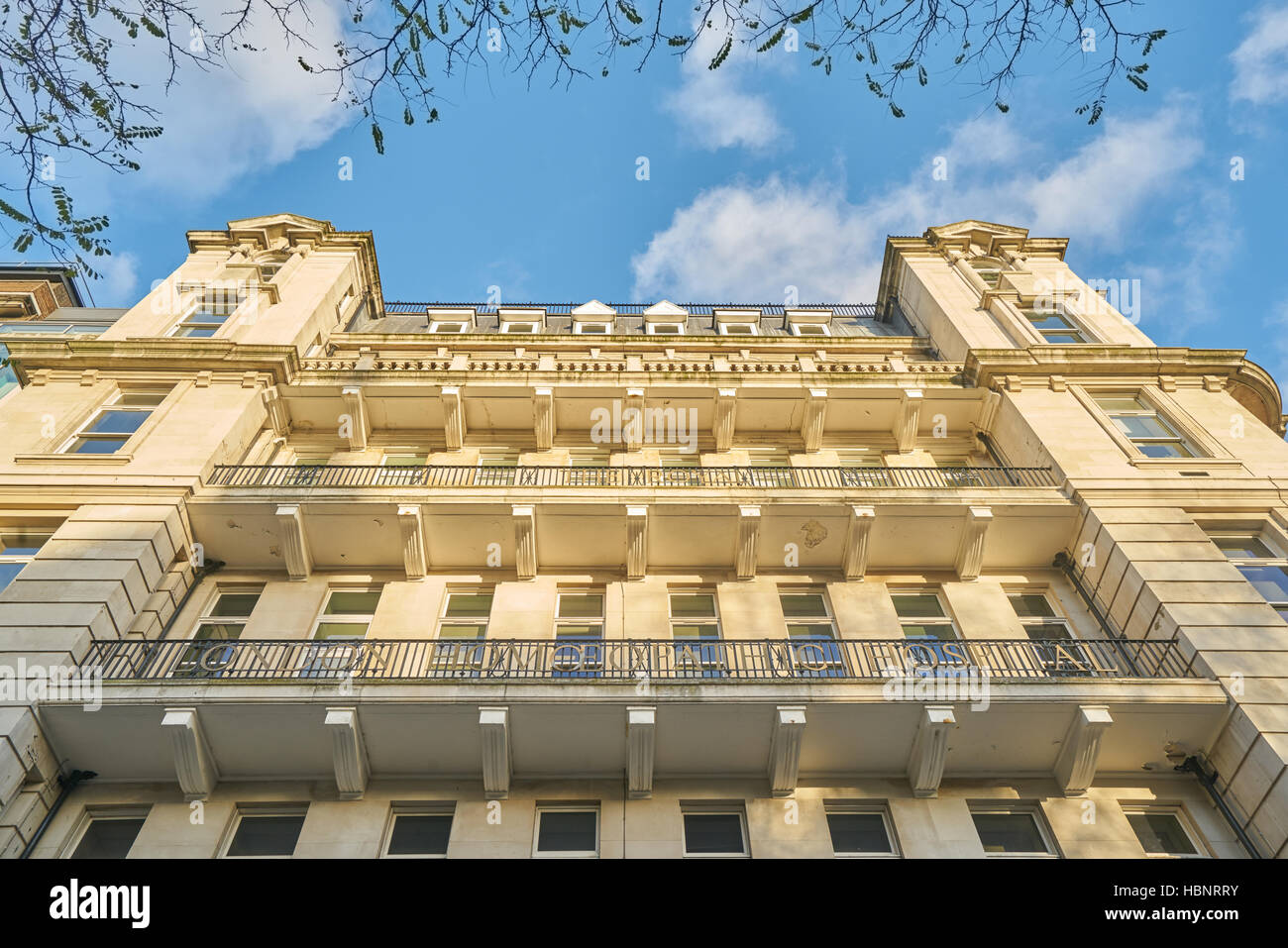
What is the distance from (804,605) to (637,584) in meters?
3.05

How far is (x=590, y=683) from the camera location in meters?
12.0

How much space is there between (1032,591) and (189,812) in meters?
14.3

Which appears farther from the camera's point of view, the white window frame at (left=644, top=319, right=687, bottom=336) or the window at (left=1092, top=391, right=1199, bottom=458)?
the white window frame at (left=644, top=319, right=687, bottom=336)

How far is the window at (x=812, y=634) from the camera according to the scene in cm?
1334

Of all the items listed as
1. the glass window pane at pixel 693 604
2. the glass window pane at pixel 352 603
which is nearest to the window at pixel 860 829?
the glass window pane at pixel 693 604

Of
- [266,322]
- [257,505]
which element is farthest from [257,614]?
[266,322]

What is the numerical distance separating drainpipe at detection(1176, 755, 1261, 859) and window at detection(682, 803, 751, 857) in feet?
21.2

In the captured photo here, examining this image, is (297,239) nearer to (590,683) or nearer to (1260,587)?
(590,683)

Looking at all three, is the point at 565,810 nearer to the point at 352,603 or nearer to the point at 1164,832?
the point at 352,603

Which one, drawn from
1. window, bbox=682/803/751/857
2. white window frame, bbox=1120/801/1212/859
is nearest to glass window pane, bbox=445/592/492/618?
window, bbox=682/803/751/857

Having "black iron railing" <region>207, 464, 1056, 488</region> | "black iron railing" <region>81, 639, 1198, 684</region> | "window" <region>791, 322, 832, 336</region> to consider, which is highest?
"window" <region>791, 322, 832, 336</region>

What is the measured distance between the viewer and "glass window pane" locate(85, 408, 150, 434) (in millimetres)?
17172

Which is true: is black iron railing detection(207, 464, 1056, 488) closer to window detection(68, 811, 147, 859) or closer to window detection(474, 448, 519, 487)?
window detection(474, 448, 519, 487)

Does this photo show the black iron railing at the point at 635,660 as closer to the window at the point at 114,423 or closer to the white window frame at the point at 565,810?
the white window frame at the point at 565,810
